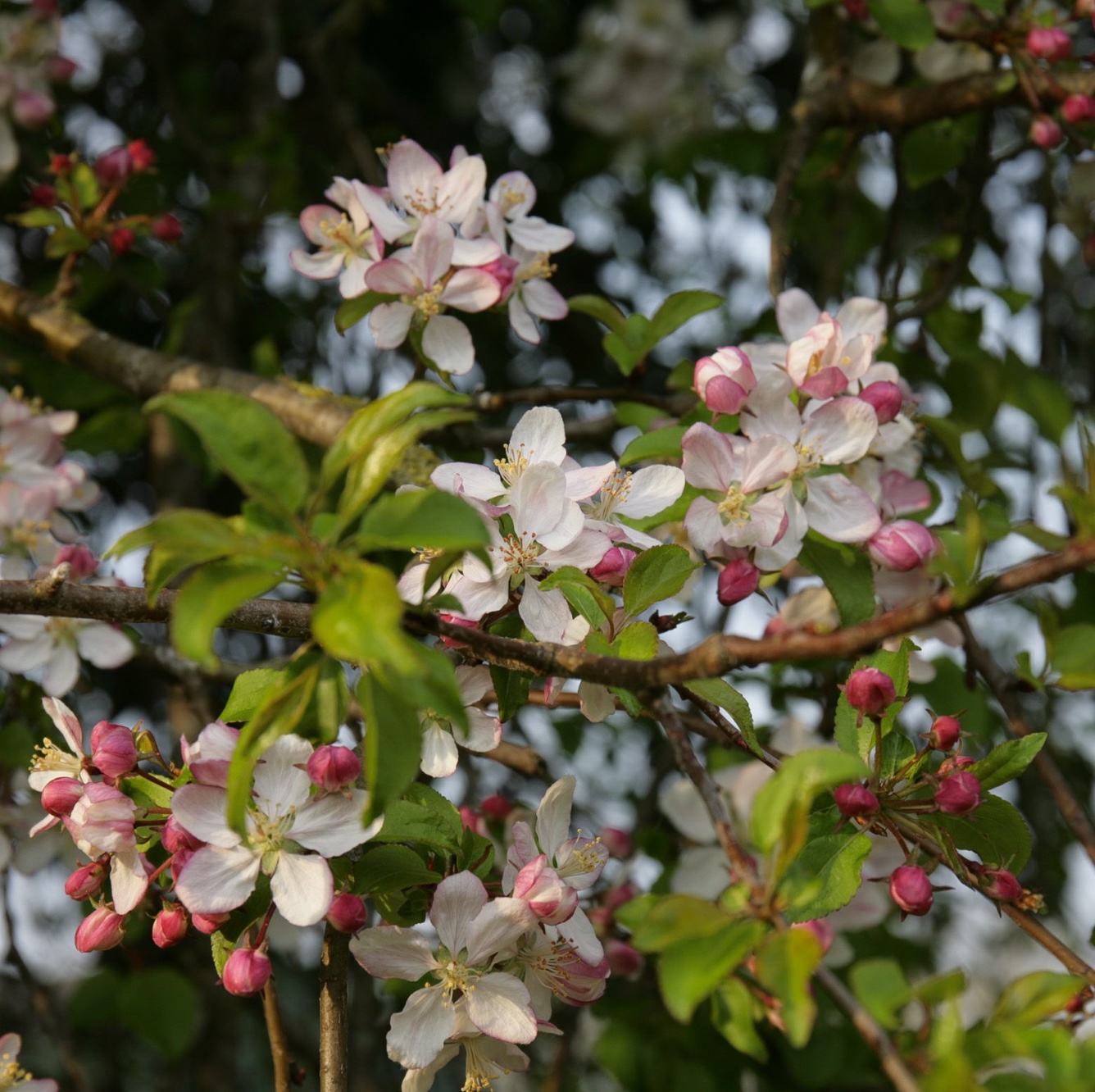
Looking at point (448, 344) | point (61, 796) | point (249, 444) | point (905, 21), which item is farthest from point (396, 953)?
point (905, 21)

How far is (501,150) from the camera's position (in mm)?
3721

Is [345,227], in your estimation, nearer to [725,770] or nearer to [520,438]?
[520,438]

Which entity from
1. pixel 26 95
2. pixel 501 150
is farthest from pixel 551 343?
pixel 26 95

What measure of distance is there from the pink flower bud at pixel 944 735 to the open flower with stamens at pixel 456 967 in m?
0.48

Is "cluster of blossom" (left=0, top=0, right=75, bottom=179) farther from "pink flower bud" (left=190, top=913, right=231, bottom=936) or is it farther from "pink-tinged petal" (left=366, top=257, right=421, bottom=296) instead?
"pink flower bud" (left=190, top=913, right=231, bottom=936)

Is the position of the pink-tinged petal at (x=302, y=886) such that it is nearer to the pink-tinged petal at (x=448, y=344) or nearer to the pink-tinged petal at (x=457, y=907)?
Answer: the pink-tinged petal at (x=457, y=907)

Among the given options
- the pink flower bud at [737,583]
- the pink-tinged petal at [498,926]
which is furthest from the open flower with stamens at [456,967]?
the pink flower bud at [737,583]

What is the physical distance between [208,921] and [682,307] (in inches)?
44.2

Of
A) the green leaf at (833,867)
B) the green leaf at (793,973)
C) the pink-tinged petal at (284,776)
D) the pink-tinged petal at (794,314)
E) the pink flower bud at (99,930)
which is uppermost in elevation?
the green leaf at (793,973)

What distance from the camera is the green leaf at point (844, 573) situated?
149 cm

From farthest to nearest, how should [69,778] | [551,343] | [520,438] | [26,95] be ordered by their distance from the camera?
[551,343]
[26,95]
[520,438]
[69,778]

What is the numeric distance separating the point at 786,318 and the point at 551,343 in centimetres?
189

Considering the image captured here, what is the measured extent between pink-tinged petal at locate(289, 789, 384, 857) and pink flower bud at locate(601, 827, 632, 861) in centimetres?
94

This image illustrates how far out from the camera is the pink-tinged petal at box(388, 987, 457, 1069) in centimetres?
122
